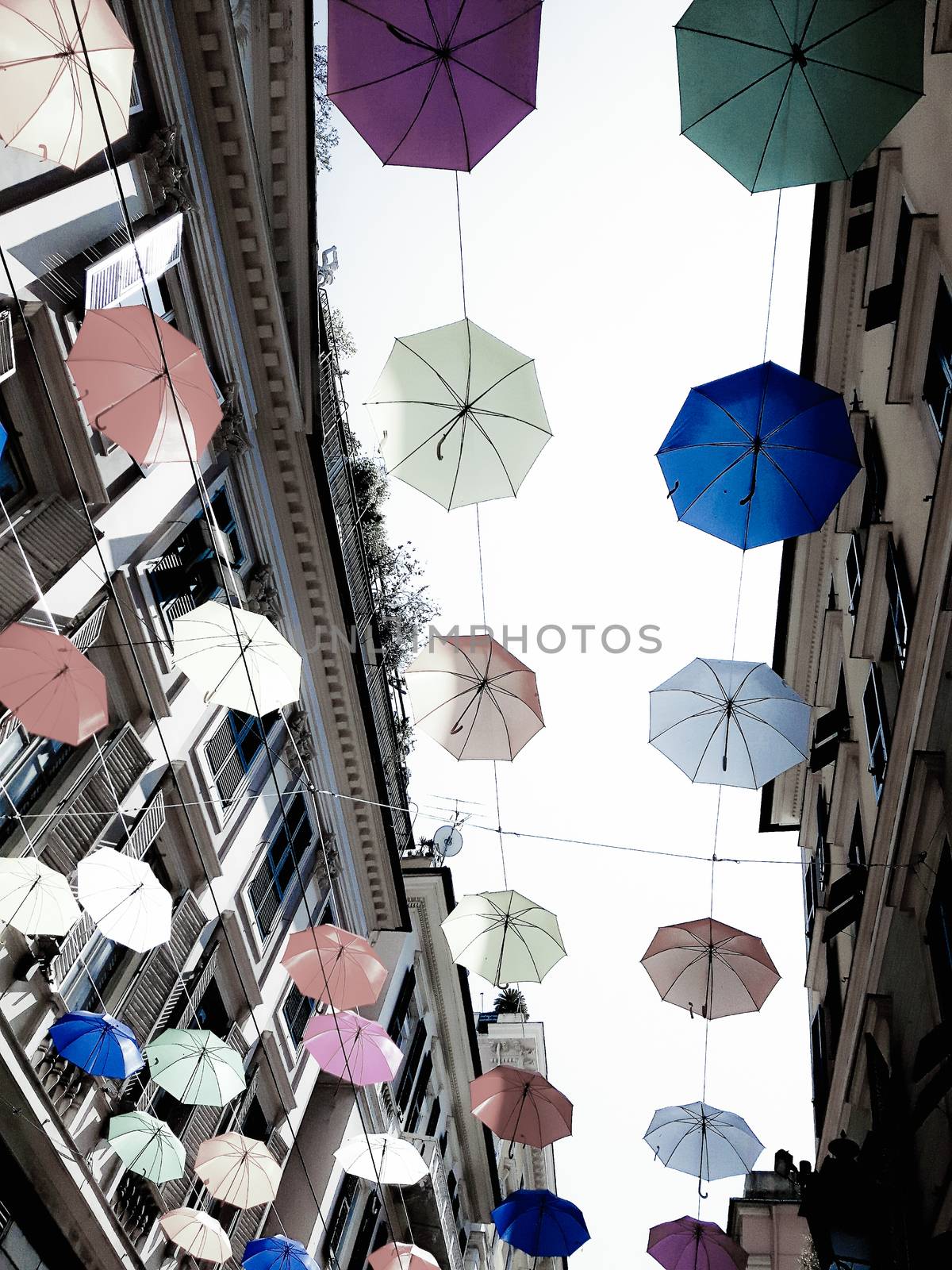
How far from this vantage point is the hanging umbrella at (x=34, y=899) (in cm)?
1036

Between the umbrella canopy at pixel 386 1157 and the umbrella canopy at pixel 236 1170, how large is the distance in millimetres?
2976

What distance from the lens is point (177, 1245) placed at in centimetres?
1353

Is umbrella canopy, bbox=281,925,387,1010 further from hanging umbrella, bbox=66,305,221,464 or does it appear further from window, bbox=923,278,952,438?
window, bbox=923,278,952,438

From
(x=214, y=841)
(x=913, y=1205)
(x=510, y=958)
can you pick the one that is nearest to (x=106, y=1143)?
(x=214, y=841)

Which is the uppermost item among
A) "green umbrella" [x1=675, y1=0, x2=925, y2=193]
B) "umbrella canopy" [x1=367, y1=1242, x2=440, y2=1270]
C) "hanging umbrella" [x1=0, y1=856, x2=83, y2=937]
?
"green umbrella" [x1=675, y1=0, x2=925, y2=193]

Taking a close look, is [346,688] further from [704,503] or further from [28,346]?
[704,503]

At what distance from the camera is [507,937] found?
591 inches

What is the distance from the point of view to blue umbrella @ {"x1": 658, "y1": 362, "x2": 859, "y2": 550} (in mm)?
9320

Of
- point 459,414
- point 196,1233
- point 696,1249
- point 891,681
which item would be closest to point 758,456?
point 459,414

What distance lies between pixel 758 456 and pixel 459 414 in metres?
3.14

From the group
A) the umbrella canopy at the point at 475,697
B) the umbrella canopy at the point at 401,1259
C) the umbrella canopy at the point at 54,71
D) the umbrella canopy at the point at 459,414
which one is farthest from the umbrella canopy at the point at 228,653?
the umbrella canopy at the point at 401,1259

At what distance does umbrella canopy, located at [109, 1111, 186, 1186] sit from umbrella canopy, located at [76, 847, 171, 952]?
245cm

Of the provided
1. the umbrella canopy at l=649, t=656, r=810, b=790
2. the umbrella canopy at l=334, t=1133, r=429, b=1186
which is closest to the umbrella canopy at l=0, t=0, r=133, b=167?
the umbrella canopy at l=649, t=656, r=810, b=790

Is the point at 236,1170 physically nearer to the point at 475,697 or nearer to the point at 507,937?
the point at 507,937
